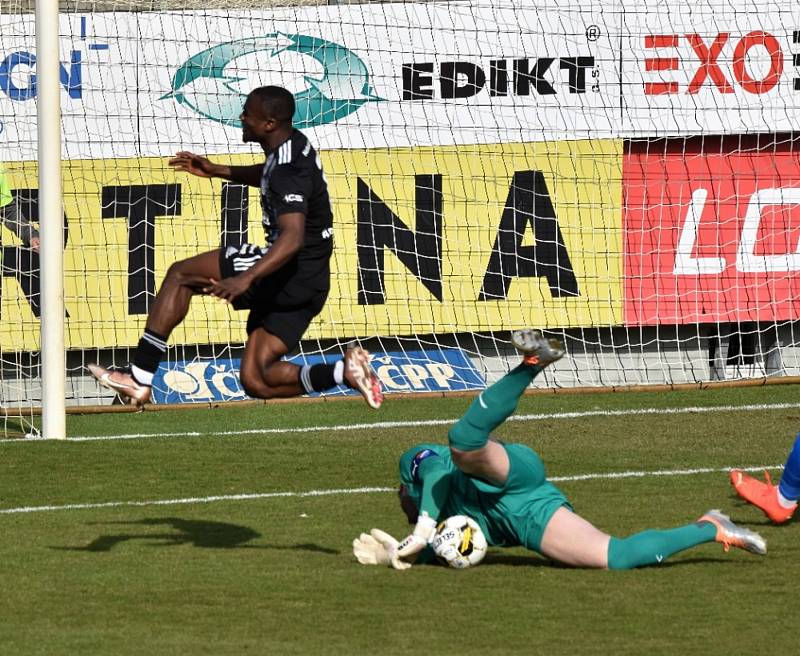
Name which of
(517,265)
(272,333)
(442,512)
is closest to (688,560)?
(442,512)

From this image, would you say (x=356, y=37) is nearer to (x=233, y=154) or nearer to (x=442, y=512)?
(x=233, y=154)

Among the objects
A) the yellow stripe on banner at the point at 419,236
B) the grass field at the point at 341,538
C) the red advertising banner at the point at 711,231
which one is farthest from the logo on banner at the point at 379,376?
the red advertising banner at the point at 711,231

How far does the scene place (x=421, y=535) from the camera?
7.83 m

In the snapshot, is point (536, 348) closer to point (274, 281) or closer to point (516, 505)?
point (516, 505)

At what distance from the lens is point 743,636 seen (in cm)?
657

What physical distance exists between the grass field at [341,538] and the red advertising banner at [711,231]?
4.12 feet

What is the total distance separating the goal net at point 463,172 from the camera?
628 inches

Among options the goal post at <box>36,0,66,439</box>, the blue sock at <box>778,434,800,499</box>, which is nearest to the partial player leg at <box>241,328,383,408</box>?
the blue sock at <box>778,434,800,499</box>

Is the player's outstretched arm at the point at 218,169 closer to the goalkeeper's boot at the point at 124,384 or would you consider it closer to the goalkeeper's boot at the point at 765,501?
the goalkeeper's boot at the point at 124,384

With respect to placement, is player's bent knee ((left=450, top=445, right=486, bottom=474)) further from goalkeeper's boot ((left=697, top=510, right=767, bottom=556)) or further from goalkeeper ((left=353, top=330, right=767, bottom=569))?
goalkeeper's boot ((left=697, top=510, right=767, bottom=556))

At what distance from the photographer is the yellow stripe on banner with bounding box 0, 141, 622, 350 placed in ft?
52.3

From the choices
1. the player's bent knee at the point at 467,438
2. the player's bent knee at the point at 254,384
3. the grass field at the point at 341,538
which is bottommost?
the grass field at the point at 341,538

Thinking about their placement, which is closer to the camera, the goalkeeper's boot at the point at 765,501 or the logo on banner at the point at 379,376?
the goalkeeper's boot at the point at 765,501

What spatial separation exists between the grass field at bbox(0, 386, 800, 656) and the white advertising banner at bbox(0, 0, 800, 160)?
9.67ft
